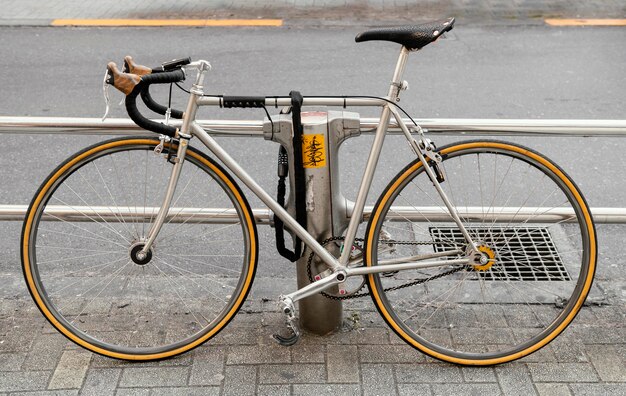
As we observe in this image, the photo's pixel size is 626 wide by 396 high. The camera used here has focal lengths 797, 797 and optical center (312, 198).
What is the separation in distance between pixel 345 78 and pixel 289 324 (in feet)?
15.3

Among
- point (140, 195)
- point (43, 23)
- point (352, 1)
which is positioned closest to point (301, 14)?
point (352, 1)

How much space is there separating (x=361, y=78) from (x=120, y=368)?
484 cm

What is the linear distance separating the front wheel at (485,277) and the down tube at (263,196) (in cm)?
19

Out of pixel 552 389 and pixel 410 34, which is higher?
→ pixel 410 34

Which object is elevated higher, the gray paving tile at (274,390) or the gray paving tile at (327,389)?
the gray paving tile at (274,390)

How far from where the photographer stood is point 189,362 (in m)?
3.47

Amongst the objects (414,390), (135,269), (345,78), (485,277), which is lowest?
(345,78)

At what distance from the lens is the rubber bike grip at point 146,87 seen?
2.99 m

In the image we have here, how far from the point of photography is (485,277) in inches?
165

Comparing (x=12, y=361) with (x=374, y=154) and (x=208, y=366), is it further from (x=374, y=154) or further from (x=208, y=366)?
(x=374, y=154)

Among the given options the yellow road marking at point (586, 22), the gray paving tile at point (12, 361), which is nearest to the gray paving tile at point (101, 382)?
the gray paving tile at point (12, 361)

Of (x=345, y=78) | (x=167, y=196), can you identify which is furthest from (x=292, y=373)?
(x=345, y=78)

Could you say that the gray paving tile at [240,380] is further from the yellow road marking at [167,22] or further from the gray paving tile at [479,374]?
the yellow road marking at [167,22]

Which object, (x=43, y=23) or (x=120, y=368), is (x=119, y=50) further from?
(x=120, y=368)
